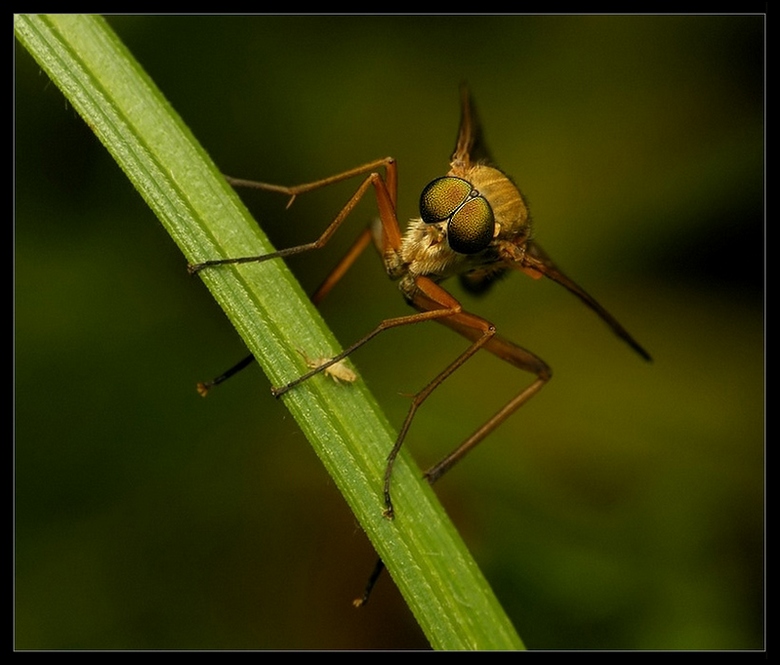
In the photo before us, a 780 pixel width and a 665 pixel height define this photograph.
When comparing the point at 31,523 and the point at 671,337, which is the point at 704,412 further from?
the point at 31,523

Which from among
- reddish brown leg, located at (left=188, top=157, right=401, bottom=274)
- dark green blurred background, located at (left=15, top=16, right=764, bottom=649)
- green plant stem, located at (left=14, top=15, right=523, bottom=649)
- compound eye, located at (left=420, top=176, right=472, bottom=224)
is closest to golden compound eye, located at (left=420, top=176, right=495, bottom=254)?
compound eye, located at (left=420, top=176, right=472, bottom=224)

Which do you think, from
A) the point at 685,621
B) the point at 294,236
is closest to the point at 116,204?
the point at 294,236

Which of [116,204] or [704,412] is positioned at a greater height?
[116,204]

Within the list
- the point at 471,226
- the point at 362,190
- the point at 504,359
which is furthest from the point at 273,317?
the point at 504,359

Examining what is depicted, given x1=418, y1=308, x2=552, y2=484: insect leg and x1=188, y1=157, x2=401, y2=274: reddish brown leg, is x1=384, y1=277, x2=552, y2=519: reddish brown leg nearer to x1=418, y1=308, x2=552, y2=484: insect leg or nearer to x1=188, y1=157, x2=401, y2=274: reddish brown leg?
x1=418, y1=308, x2=552, y2=484: insect leg

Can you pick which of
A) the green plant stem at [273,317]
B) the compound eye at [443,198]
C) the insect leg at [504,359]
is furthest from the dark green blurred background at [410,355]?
the green plant stem at [273,317]

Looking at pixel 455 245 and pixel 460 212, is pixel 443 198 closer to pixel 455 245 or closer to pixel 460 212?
pixel 460 212
